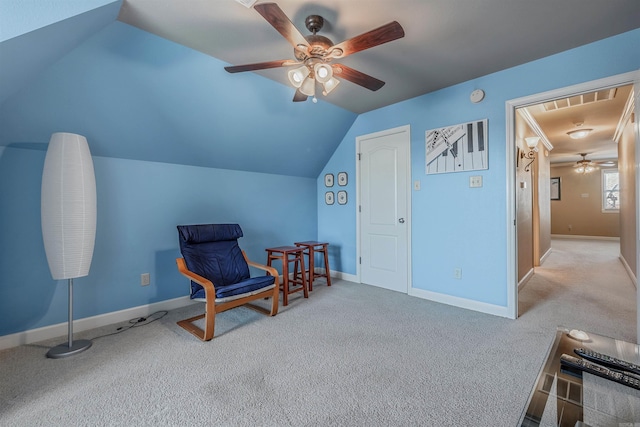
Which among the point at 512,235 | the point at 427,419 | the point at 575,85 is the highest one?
the point at 575,85

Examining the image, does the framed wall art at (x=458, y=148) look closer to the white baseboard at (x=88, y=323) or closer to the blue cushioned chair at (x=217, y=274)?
the blue cushioned chair at (x=217, y=274)

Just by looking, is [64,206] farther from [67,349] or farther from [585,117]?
[585,117]

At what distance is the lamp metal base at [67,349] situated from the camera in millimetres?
2041

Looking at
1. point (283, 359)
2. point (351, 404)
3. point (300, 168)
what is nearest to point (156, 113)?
point (300, 168)

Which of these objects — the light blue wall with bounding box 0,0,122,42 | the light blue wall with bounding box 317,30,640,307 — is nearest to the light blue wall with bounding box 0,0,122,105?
the light blue wall with bounding box 0,0,122,42

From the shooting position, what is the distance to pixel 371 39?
5.38ft

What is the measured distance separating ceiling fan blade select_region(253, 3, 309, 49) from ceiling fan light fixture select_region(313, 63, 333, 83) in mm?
157

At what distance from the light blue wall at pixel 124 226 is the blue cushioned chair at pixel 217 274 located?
1.28ft

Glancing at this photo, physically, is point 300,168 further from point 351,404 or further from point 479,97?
point 351,404

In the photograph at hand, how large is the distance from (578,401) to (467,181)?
2.25 metres

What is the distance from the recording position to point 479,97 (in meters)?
2.81

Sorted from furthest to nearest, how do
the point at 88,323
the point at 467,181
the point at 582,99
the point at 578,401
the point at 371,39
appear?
the point at 582,99, the point at 467,181, the point at 88,323, the point at 371,39, the point at 578,401

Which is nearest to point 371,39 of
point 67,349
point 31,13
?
point 31,13

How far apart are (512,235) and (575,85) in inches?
53.7
